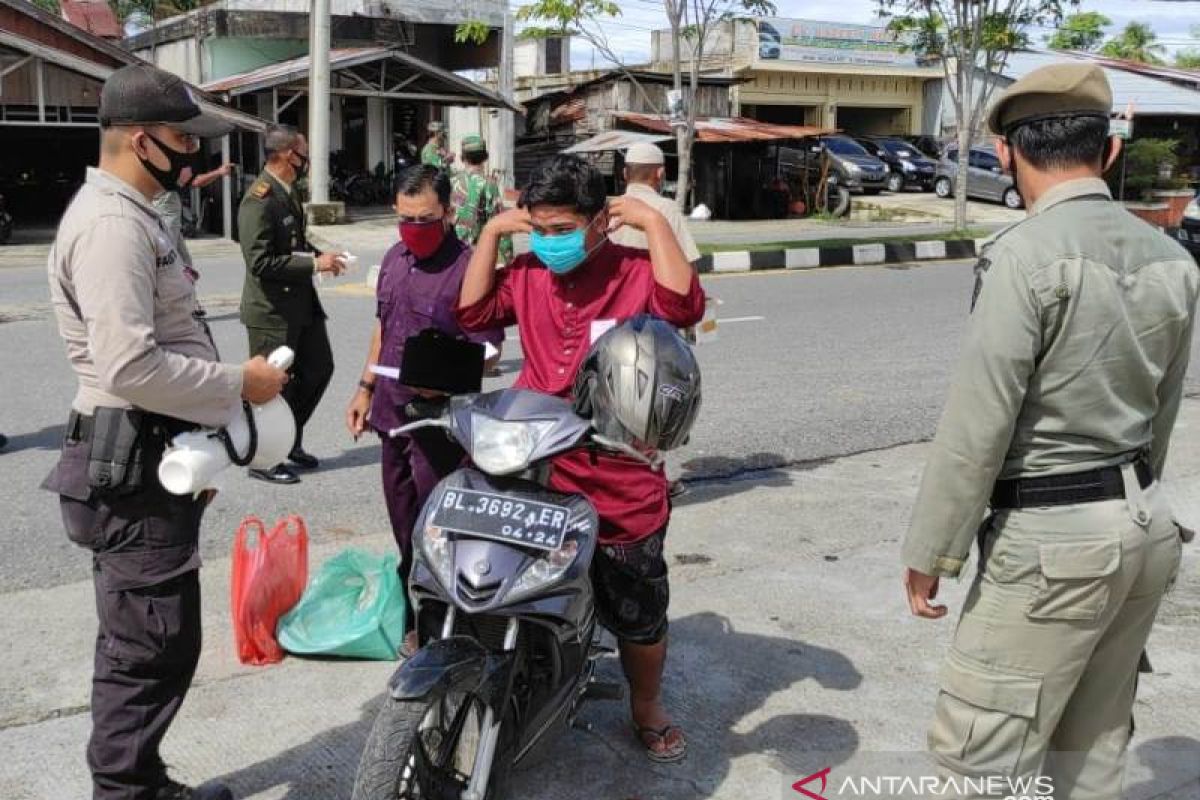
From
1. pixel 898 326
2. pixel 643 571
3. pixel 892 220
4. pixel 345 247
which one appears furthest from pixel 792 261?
pixel 643 571

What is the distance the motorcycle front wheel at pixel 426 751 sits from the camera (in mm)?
2529

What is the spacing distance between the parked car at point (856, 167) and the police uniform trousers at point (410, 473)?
26.3m

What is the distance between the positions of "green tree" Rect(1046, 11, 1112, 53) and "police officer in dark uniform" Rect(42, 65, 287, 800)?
53.5 metres

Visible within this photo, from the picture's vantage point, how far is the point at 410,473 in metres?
4.11

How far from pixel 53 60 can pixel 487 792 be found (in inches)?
711

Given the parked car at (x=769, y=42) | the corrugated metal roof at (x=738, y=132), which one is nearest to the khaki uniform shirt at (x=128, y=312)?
the corrugated metal roof at (x=738, y=132)

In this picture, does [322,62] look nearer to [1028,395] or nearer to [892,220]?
[892,220]

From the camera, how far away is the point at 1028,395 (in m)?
2.33

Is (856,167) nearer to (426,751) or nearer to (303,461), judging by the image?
(303,461)

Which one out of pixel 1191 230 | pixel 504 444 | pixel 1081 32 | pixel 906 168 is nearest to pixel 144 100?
pixel 504 444

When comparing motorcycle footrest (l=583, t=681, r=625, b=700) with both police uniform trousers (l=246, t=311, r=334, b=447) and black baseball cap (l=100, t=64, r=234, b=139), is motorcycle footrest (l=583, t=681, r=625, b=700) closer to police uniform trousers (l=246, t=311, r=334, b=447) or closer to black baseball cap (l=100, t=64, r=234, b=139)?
black baseball cap (l=100, t=64, r=234, b=139)

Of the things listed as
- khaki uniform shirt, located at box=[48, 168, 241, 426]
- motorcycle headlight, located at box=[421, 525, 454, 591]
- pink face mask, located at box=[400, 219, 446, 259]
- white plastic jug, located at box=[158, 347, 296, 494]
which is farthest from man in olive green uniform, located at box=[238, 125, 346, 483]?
motorcycle headlight, located at box=[421, 525, 454, 591]

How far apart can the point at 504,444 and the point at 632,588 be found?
65 cm

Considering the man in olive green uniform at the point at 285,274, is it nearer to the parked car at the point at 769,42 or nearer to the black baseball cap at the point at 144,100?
the black baseball cap at the point at 144,100
